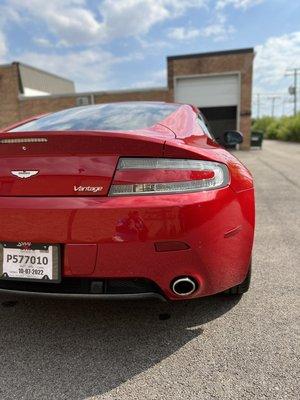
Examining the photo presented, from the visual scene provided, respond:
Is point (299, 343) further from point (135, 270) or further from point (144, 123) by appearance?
point (144, 123)

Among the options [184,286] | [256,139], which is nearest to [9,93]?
[256,139]

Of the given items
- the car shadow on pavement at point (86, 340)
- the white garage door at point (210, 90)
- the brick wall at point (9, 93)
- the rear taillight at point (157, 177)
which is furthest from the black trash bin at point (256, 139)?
the rear taillight at point (157, 177)

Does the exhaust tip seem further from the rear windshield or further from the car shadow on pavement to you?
the rear windshield

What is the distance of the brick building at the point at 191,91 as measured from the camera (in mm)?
22344

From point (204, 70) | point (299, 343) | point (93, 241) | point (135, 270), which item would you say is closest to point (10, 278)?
point (93, 241)

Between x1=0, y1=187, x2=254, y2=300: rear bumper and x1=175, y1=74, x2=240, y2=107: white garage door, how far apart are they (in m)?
21.4

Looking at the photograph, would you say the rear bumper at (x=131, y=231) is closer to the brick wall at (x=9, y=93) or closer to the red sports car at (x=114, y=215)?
the red sports car at (x=114, y=215)

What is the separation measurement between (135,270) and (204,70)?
21.9 metres

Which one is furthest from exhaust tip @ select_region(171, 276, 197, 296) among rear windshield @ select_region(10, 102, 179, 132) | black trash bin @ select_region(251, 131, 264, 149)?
black trash bin @ select_region(251, 131, 264, 149)

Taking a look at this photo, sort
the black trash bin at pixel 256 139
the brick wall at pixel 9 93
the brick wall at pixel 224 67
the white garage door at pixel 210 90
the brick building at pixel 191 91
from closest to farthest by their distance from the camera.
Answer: the brick wall at pixel 224 67 → the brick building at pixel 191 91 → the white garage door at pixel 210 90 → the brick wall at pixel 9 93 → the black trash bin at pixel 256 139

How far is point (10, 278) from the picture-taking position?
2.30 meters

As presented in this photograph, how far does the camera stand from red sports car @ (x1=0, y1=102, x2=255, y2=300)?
2.12 meters

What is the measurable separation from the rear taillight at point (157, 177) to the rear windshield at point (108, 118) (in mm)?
444

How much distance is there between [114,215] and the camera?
82.4 inches
